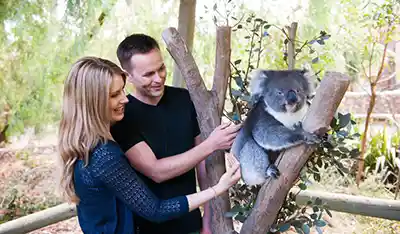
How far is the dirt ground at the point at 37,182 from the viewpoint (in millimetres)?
2939

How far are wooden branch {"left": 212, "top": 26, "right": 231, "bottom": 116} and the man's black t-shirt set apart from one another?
150 millimetres

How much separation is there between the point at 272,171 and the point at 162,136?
371 millimetres

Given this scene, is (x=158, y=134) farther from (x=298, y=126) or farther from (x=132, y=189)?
(x=298, y=126)

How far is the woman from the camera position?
1.02 m

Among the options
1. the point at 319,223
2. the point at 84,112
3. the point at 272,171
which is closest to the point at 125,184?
the point at 84,112

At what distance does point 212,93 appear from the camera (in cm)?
142

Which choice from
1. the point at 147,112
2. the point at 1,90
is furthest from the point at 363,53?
the point at 1,90

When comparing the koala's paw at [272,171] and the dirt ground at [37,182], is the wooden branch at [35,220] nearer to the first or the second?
the dirt ground at [37,182]

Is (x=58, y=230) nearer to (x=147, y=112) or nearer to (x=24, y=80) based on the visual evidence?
(x=24, y=80)

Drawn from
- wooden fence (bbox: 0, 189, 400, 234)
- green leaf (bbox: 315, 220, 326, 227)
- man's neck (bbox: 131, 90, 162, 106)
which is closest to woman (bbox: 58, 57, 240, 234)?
man's neck (bbox: 131, 90, 162, 106)

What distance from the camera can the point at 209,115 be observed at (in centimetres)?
139

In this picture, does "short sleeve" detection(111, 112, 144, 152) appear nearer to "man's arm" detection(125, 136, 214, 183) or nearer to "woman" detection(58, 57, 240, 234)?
"man's arm" detection(125, 136, 214, 183)

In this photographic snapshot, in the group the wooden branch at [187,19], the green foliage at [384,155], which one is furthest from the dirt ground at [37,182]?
the wooden branch at [187,19]

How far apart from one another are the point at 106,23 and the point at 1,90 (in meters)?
1.04
